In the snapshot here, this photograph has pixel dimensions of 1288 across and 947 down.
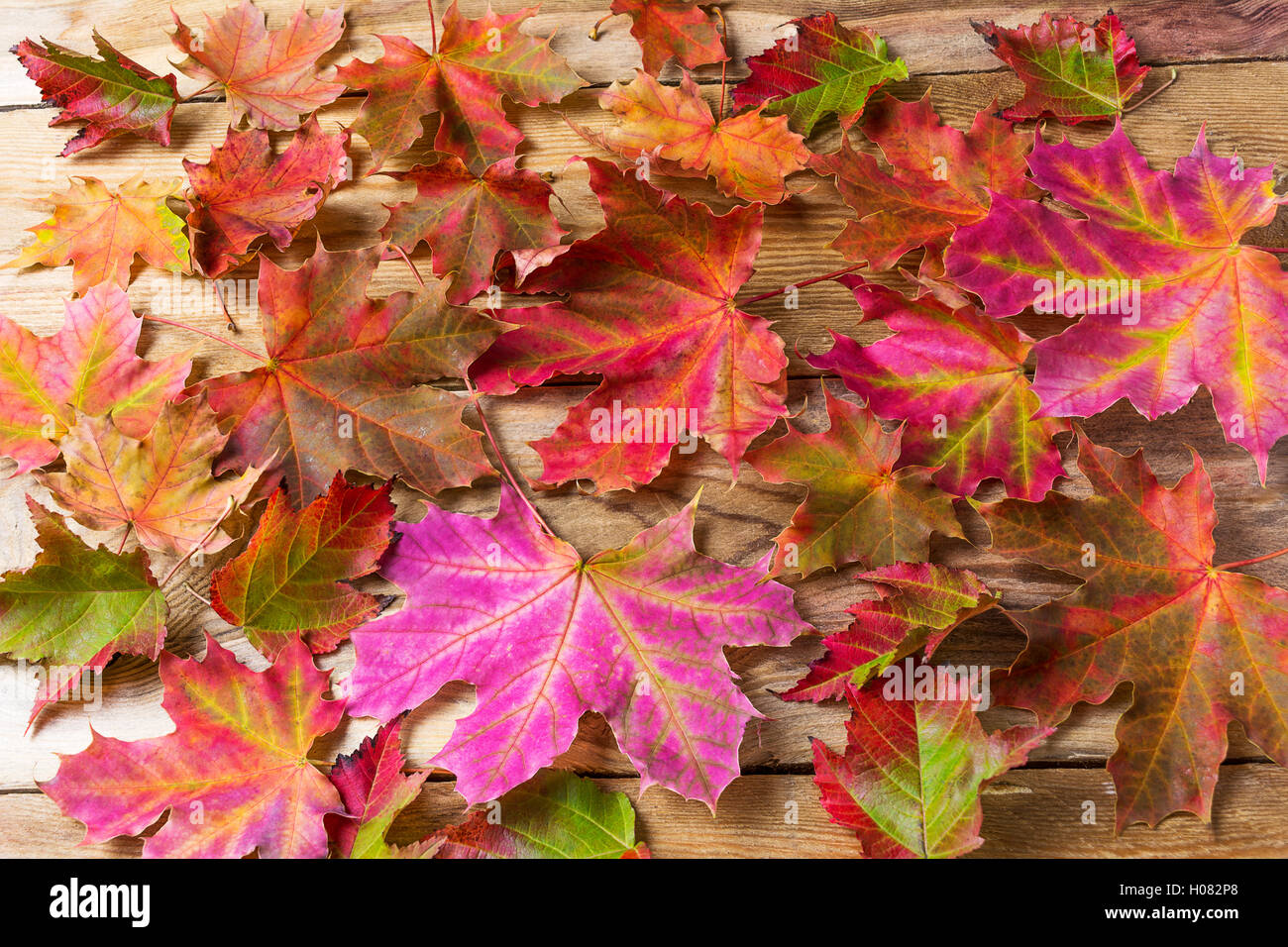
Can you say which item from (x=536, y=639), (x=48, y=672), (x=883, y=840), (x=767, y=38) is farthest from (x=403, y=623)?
(x=767, y=38)

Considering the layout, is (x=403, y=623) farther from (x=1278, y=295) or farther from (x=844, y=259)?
(x=1278, y=295)

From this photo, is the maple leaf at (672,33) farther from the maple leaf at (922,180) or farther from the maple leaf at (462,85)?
the maple leaf at (922,180)

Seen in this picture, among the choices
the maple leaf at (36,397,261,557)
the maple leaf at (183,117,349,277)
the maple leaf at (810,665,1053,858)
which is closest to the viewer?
the maple leaf at (810,665,1053,858)

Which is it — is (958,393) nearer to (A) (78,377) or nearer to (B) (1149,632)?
(B) (1149,632)

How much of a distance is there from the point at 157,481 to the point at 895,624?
887 mm

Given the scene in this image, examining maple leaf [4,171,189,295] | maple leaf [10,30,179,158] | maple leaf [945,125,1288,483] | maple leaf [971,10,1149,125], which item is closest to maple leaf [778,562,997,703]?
maple leaf [945,125,1288,483]

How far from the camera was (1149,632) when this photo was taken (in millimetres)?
958

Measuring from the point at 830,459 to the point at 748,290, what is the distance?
0.86ft

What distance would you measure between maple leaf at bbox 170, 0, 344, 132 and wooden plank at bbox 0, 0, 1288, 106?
0.04 m

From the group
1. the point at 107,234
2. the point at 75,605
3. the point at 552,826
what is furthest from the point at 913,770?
the point at 107,234

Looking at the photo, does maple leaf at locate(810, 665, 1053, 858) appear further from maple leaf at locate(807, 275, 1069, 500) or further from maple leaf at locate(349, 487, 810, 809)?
maple leaf at locate(807, 275, 1069, 500)

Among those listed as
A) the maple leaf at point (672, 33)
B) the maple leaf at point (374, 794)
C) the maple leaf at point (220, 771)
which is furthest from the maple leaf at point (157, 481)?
the maple leaf at point (672, 33)

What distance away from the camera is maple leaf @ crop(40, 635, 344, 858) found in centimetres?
94

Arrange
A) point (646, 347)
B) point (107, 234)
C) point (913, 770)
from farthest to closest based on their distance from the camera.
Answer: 1. point (107, 234)
2. point (646, 347)
3. point (913, 770)
